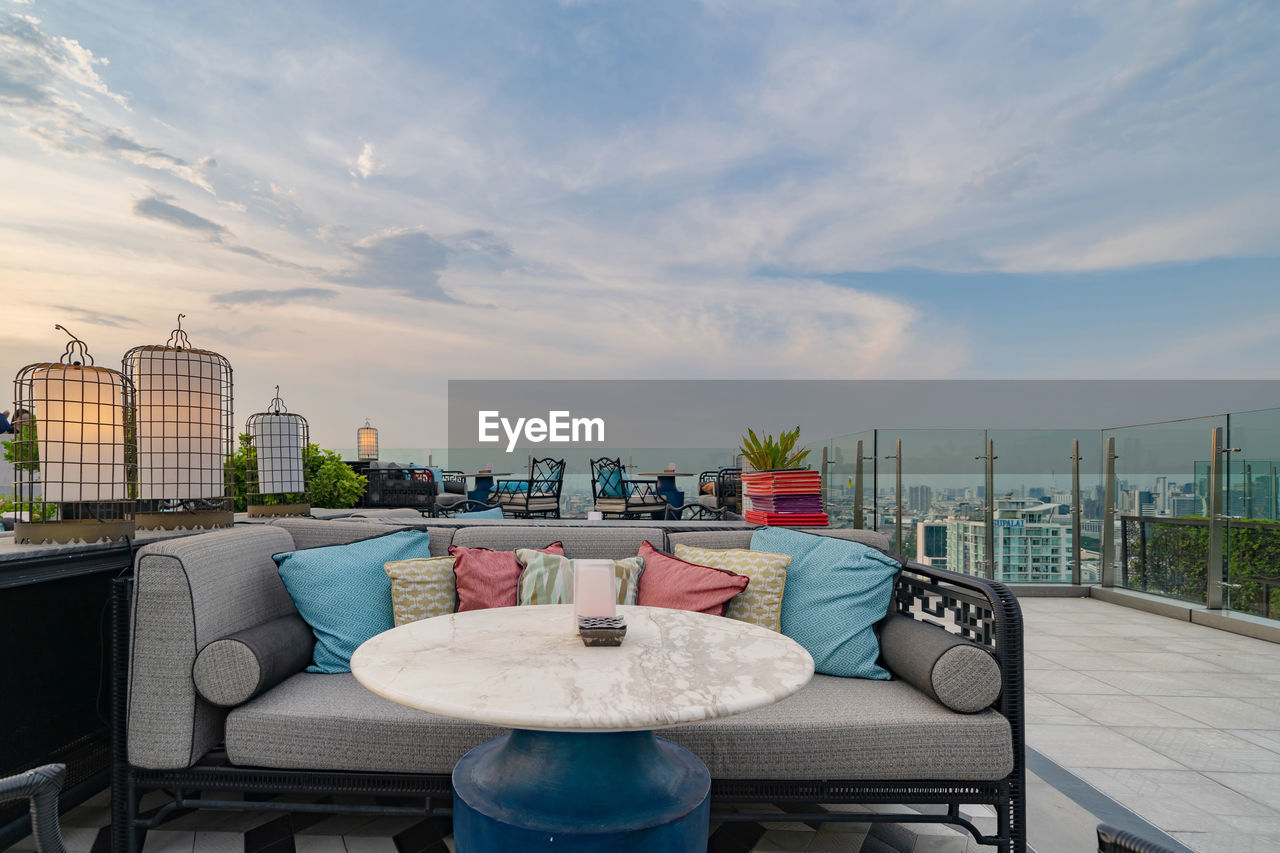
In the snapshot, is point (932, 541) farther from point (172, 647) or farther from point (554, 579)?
point (172, 647)

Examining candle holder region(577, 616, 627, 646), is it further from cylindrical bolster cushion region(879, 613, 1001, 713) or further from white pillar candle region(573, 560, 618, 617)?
cylindrical bolster cushion region(879, 613, 1001, 713)

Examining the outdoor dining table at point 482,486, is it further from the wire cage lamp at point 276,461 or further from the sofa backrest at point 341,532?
the sofa backrest at point 341,532

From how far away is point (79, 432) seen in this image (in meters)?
1.82

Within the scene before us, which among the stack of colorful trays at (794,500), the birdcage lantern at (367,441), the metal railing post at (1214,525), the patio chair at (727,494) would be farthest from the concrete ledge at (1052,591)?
the birdcage lantern at (367,441)

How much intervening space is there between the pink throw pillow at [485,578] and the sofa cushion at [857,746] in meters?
0.71

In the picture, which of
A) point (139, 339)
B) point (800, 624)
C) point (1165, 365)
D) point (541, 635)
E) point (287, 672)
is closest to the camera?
point (541, 635)

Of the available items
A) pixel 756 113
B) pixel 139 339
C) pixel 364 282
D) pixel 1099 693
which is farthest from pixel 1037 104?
pixel 139 339

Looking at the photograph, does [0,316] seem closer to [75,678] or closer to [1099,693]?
[75,678]

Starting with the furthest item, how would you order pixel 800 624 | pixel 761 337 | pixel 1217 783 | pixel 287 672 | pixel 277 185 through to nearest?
pixel 761 337 → pixel 277 185 → pixel 1217 783 → pixel 800 624 → pixel 287 672

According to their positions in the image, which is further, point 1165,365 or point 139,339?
point 1165,365

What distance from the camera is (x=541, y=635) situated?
4.35 ft

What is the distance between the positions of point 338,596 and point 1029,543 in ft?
18.7

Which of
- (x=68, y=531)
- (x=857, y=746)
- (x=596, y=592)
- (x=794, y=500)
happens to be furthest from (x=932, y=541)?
(x=68, y=531)

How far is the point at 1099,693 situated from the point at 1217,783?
0.92 metres
